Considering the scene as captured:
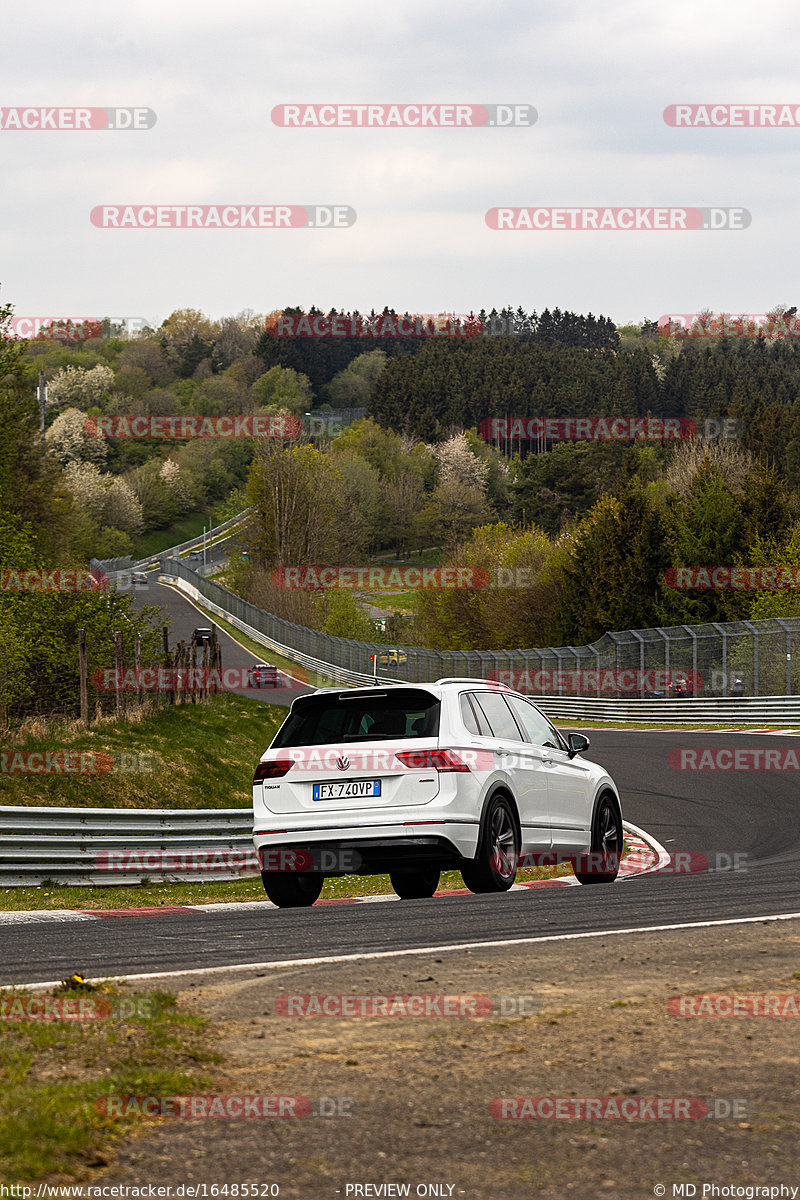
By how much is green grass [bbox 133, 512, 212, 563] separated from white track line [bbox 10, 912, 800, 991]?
14215 centimetres

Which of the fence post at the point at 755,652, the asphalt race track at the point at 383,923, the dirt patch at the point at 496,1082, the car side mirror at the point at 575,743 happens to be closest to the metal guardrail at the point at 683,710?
the fence post at the point at 755,652

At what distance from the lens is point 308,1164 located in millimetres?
4055

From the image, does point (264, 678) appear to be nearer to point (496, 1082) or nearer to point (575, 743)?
point (575, 743)

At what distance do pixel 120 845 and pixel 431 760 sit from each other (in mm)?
5101

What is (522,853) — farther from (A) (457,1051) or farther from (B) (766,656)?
(B) (766,656)

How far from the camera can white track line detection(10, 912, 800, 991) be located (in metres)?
7.11

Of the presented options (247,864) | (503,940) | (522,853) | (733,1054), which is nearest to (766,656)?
(247,864)

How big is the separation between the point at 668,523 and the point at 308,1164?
69711 mm

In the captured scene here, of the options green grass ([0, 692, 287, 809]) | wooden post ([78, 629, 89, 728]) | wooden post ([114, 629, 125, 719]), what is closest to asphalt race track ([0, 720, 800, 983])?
green grass ([0, 692, 287, 809])

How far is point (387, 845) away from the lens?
1061cm

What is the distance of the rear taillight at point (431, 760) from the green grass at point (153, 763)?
7.56 m

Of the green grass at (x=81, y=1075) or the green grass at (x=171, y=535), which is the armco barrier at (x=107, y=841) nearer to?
the green grass at (x=81, y=1075)

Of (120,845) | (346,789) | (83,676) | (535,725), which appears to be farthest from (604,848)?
(83,676)

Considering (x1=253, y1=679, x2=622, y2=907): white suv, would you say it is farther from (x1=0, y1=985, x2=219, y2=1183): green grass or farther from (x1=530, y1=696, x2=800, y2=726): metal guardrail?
(x1=530, y1=696, x2=800, y2=726): metal guardrail
